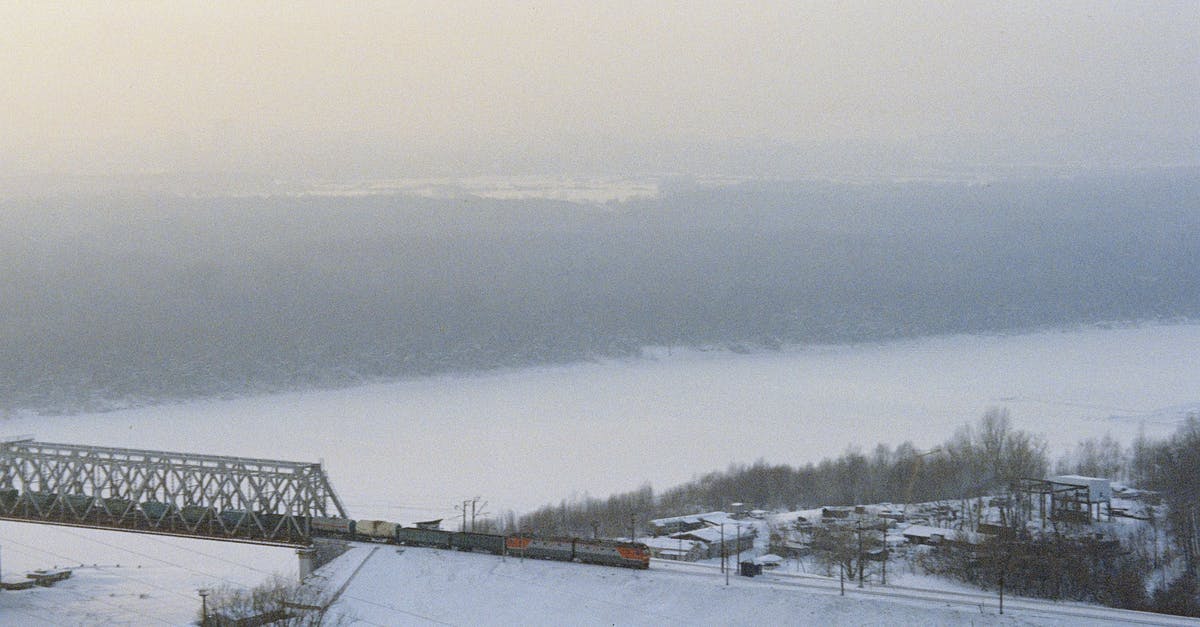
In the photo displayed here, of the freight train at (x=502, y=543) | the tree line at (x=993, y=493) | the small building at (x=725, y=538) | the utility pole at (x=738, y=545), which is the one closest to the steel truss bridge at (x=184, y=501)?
the freight train at (x=502, y=543)

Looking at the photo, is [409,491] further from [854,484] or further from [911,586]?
[911,586]

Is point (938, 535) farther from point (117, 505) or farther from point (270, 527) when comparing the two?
point (117, 505)

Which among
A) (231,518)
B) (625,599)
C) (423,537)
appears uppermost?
(231,518)

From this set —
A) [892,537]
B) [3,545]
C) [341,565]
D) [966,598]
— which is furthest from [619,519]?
[3,545]

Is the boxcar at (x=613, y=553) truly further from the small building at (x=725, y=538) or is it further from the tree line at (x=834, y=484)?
the tree line at (x=834, y=484)

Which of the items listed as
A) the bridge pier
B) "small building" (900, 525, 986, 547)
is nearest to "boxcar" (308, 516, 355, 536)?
the bridge pier

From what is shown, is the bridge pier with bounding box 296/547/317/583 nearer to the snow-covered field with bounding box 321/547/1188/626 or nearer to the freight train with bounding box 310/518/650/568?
the freight train with bounding box 310/518/650/568

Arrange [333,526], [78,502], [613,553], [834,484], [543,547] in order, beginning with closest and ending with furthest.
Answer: [613,553], [543,547], [333,526], [78,502], [834,484]

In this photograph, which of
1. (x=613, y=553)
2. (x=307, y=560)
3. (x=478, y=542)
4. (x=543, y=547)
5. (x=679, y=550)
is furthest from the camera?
(x=679, y=550)

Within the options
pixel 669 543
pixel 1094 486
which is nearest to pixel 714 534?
pixel 669 543
